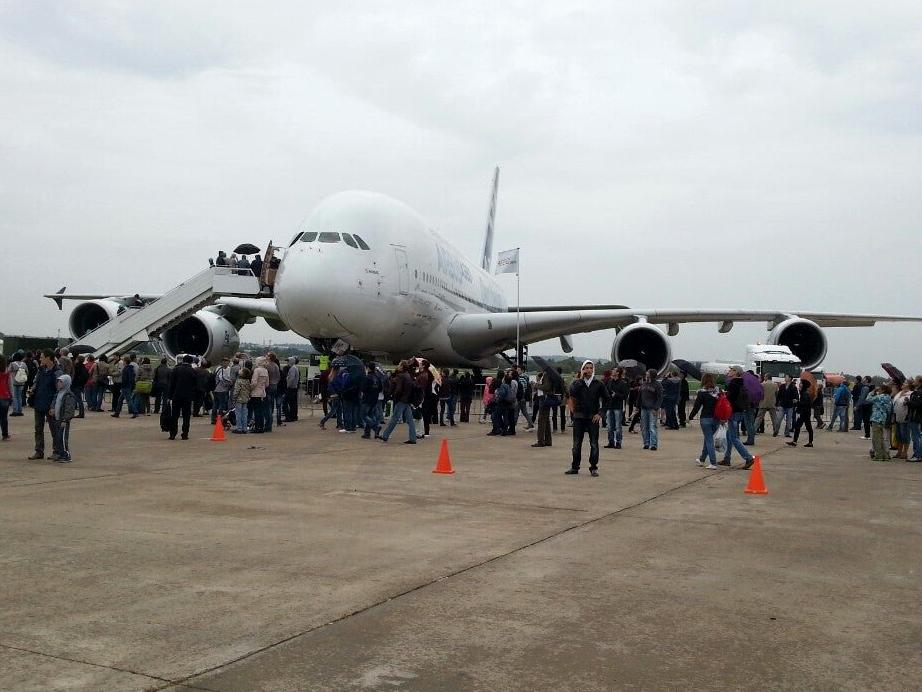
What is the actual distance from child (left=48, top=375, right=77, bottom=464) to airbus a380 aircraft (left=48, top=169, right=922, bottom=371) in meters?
6.33

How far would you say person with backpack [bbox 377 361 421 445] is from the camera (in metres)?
14.4

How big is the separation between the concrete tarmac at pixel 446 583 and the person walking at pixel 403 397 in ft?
13.8

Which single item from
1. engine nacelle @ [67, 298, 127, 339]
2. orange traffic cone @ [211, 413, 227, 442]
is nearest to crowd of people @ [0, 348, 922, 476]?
orange traffic cone @ [211, 413, 227, 442]

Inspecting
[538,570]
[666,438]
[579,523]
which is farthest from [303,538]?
[666,438]

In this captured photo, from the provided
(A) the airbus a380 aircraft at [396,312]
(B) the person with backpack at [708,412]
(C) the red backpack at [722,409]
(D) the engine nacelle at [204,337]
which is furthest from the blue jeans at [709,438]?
(D) the engine nacelle at [204,337]

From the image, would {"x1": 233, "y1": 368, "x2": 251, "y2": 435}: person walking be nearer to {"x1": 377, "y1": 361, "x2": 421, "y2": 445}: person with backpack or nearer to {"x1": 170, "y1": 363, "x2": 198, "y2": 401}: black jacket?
{"x1": 170, "y1": 363, "x2": 198, "y2": 401}: black jacket

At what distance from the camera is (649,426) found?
14.9m

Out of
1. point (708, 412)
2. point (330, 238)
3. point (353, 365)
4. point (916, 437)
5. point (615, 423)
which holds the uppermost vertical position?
point (330, 238)

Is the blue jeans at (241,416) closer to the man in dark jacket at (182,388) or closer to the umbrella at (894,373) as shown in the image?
the man in dark jacket at (182,388)

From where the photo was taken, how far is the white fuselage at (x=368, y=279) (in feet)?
55.5

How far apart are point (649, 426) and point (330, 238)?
7260 millimetres

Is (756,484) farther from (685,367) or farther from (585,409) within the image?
(685,367)

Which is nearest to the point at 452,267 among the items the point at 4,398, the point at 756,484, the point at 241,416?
the point at 241,416

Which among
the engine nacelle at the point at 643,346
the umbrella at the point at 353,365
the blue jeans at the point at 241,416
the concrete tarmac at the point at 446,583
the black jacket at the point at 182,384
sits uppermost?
the engine nacelle at the point at 643,346
